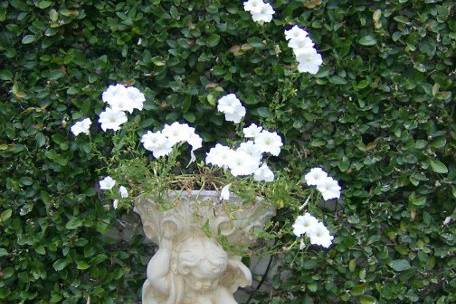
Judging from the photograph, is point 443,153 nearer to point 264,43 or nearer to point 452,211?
point 452,211

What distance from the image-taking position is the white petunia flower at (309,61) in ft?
10.1

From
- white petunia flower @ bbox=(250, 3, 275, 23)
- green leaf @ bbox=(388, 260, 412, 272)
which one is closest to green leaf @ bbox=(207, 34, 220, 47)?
white petunia flower @ bbox=(250, 3, 275, 23)

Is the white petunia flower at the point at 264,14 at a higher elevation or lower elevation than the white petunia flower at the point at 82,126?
higher

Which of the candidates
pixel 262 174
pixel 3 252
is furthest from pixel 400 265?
pixel 3 252

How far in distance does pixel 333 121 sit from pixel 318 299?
0.73m

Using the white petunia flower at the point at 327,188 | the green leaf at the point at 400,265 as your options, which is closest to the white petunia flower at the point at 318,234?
the white petunia flower at the point at 327,188

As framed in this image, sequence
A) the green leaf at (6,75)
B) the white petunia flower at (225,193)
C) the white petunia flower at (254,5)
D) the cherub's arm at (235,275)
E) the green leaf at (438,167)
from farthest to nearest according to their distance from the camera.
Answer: the green leaf at (6,75) < the green leaf at (438,167) < the white petunia flower at (254,5) < the cherub's arm at (235,275) < the white petunia flower at (225,193)

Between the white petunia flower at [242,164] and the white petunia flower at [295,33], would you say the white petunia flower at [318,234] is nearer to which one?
the white petunia flower at [242,164]

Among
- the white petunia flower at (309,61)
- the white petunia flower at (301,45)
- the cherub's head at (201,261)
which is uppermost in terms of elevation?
the white petunia flower at (301,45)

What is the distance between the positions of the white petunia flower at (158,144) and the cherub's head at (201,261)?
0.32m

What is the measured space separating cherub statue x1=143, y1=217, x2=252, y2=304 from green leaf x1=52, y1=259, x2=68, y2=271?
0.45m

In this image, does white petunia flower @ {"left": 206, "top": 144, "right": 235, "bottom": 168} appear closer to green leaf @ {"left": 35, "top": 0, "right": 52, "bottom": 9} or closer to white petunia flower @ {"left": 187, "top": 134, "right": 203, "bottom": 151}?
white petunia flower @ {"left": 187, "top": 134, "right": 203, "bottom": 151}

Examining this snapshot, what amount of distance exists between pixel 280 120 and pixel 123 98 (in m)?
0.68

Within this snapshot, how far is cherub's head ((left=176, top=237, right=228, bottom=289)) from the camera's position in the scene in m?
2.89
